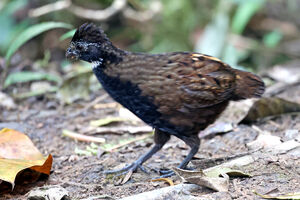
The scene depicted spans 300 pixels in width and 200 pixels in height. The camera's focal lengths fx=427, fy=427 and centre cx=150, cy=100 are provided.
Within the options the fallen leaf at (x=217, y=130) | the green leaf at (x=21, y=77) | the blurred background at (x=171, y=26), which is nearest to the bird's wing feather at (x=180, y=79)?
the fallen leaf at (x=217, y=130)

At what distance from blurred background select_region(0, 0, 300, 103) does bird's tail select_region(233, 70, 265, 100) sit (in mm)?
3706

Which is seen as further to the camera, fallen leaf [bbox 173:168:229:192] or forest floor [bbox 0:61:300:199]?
forest floor [bbox 0:61:300:199]

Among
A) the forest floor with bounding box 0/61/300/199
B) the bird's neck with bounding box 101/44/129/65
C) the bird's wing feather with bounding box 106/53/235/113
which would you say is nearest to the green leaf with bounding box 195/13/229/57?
the forest floor with bounding box 0/61/300/199

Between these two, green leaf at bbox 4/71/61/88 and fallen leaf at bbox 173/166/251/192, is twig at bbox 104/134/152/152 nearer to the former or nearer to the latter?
fallen leaf at bbox 173/166/251/192

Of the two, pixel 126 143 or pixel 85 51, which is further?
pixel 126 143

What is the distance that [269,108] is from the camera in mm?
5133

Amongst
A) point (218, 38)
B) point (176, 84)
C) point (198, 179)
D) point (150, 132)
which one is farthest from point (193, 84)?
point (218, 38)

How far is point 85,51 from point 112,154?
1.21 metres

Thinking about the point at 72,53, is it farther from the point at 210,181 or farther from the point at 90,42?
the point at 210,181

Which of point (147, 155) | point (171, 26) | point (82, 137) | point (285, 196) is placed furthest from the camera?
point (171, 26)

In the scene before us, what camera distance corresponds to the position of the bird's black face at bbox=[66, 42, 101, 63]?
4031 millimetres

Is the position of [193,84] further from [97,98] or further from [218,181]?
[97,98]

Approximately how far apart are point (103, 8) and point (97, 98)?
14.5ft

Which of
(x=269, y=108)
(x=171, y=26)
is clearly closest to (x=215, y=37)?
(x=171, y=26)
